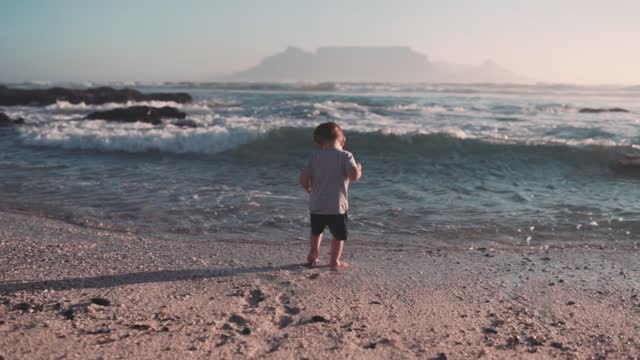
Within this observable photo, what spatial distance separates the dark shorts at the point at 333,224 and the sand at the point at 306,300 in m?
0.27

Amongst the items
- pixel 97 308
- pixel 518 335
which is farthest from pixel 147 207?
pixel 518 335

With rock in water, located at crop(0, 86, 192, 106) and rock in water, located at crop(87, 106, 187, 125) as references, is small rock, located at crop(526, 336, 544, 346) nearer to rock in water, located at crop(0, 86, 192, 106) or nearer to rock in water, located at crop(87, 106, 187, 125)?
rock in water, located at crop(87, 106, 187, 125)

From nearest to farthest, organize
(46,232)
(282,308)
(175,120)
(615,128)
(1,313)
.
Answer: (1,313), (282,308), (46,232), (615,128), (175,120)

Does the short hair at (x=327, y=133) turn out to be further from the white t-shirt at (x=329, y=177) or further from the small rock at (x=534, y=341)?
the small rock at (x=534, y=341)

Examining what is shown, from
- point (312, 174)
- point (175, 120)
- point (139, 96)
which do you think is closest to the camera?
point (312, 174)

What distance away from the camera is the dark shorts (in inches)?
170

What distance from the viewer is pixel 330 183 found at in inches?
171

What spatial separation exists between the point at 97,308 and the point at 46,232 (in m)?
2.28

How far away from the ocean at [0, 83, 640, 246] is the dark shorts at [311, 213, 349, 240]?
0.88 metres

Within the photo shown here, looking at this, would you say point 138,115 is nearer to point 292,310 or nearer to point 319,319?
point 292,310

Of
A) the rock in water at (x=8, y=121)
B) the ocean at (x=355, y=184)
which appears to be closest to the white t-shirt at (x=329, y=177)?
the ocean at (x=355, y=184)

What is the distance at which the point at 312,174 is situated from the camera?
14.4 feet

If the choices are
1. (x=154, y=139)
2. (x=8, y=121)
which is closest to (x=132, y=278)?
(x=154, y=139)

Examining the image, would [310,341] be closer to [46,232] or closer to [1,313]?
[1,313]
